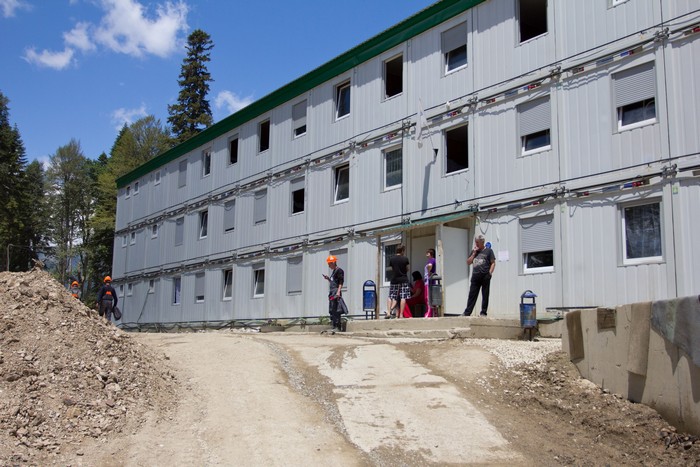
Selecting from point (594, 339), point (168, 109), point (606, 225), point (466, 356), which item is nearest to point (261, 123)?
point (606, 225)

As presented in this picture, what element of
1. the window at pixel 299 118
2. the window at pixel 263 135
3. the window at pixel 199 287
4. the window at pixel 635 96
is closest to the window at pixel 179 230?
the window at pixel 199 287

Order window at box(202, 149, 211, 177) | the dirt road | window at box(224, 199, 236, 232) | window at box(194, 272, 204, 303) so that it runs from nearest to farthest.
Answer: the dirt road → window at box(224, 199, 236, 232) → window at box(194, 272, 204, 303) → window at box(202, 149, 211, 177)

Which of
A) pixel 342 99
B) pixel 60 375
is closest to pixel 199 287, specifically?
pixel 342 99

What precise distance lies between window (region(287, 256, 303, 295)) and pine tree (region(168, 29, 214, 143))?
35.3 meters

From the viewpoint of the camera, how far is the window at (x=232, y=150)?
29.3 metres

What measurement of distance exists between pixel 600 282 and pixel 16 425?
11359 mm

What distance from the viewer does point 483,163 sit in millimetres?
17281

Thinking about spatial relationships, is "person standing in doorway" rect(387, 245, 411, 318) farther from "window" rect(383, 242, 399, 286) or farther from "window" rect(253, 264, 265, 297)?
"window" rect(253, 264, 265, 297)

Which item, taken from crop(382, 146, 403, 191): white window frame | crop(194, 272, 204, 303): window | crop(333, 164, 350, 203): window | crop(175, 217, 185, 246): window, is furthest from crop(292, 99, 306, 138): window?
crop(175, 217, 185, 246): window

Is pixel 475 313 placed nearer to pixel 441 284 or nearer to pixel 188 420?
pixel 441 284

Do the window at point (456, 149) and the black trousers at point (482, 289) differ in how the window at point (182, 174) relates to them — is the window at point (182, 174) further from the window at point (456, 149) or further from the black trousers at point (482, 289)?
the black trousers at point (482, 289)

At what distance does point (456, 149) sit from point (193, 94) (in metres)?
43.4

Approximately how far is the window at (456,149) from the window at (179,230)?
17.1 m

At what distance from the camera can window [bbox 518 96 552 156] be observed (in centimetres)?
1595
